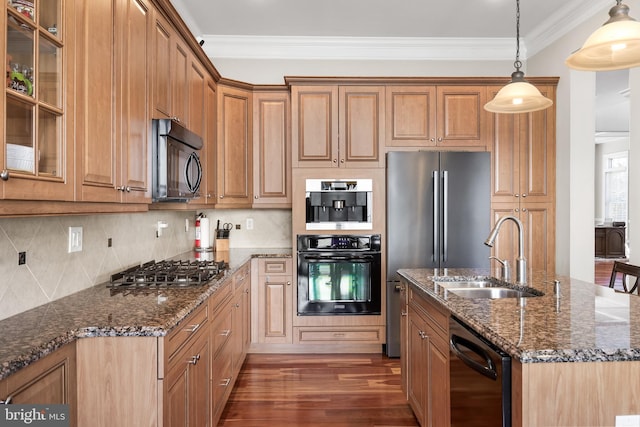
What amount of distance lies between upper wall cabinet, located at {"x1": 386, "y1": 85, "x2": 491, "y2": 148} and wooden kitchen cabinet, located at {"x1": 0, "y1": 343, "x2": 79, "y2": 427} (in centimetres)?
295

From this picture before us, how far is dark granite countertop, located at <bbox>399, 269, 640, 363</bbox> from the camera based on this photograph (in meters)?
1.15

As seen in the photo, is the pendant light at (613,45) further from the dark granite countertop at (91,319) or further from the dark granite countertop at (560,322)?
the dark granite countertop at (91,319)

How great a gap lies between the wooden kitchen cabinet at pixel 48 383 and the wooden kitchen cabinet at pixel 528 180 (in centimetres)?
337

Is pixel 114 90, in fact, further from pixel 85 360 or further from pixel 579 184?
pixel 579 184

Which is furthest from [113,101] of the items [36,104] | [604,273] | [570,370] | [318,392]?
[604,273]

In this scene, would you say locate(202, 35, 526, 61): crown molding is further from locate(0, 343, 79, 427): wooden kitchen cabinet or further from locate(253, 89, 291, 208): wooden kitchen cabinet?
locate(0, 343, 79, 427): wooden kitchen cabinet

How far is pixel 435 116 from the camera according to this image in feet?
12.0

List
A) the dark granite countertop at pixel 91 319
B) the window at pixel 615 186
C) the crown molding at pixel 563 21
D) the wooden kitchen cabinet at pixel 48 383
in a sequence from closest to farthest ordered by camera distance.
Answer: the wooden kitchen cabinet at pixel 48 383, the dark granite countertop at pixel 91 319, the crown molding at pixel 563 21, the window at pixel 615 186

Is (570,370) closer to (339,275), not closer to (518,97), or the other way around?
(518,97)

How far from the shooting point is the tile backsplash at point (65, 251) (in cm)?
155

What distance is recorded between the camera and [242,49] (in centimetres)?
410

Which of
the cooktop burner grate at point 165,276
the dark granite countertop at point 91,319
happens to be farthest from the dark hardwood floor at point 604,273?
the dark granite countertop at point 91,319

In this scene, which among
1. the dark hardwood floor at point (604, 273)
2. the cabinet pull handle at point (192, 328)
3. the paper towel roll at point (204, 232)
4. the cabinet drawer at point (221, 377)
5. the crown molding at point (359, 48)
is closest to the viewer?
the cabinet pull handle at point (192, 328)

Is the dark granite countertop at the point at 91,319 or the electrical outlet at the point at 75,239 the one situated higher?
the electrical outlet at the point at 75,239
